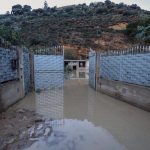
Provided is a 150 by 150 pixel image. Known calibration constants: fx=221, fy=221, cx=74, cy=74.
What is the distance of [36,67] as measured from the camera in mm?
13016

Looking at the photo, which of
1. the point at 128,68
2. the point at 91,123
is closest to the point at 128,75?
the point at 128,68

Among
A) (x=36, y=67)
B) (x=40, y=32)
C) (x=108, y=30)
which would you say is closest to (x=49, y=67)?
(x=36, y=67)

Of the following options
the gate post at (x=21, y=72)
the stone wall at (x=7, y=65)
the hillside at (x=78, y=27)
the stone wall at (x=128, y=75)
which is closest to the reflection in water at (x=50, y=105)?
the gate post at (x=21, y=72)

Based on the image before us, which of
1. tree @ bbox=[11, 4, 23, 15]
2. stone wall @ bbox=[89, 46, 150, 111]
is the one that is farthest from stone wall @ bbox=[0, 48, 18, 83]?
tree @ bbox=[11, 4, 23, 15]

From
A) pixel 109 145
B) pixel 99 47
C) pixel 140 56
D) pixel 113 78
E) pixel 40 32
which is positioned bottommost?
pixel 109 145

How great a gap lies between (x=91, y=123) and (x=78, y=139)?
1.62 m

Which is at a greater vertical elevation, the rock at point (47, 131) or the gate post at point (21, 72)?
the gate post at point (21, 72)

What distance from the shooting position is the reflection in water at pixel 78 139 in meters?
4.92

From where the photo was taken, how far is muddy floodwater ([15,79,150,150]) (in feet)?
16.7

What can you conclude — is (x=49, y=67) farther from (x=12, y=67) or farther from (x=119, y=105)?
(x=119, y=105)

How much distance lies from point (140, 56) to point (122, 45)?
22133 mm

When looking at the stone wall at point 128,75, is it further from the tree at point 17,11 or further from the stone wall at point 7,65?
the tree at point 17,11

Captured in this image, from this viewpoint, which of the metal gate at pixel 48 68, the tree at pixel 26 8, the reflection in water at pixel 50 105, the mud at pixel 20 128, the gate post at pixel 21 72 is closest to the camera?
the mud at pixel 20 128

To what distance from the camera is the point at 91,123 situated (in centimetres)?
692
